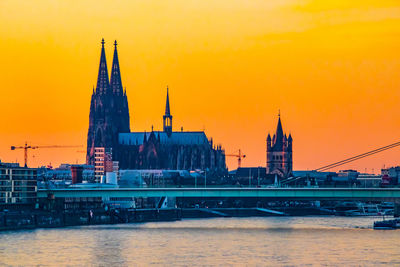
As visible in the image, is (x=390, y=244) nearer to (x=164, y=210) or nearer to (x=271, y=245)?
(x=271, y=245)

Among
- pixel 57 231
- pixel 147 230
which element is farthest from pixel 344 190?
pixel 57 231

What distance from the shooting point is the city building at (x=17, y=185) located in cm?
13662

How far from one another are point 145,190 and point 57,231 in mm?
11911

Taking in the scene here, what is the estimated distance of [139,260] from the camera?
275 feet

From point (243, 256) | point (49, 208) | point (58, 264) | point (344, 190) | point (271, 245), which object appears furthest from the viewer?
point (49, 208)

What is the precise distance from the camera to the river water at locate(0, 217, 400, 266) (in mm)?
83062

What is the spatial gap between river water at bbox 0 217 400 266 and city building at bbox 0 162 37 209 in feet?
59.6

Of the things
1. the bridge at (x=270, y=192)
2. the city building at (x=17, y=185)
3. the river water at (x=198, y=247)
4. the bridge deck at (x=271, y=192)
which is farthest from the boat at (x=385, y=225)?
the city building at (x=17, y=185)

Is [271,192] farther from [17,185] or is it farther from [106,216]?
[17,185]

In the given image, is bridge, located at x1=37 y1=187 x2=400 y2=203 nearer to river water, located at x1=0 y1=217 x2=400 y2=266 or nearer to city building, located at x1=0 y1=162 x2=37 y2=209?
river water, located at x1=0 y1=217 x2=400 y2=266

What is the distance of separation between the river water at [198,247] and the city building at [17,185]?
715 inches

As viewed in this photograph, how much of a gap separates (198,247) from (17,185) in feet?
162

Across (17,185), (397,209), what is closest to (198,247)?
(17,185)

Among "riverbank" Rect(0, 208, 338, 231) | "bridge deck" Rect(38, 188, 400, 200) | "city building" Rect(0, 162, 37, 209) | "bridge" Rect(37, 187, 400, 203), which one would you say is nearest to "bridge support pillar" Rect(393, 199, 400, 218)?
"riverbank" Rect(0, 208, 338, 231)
